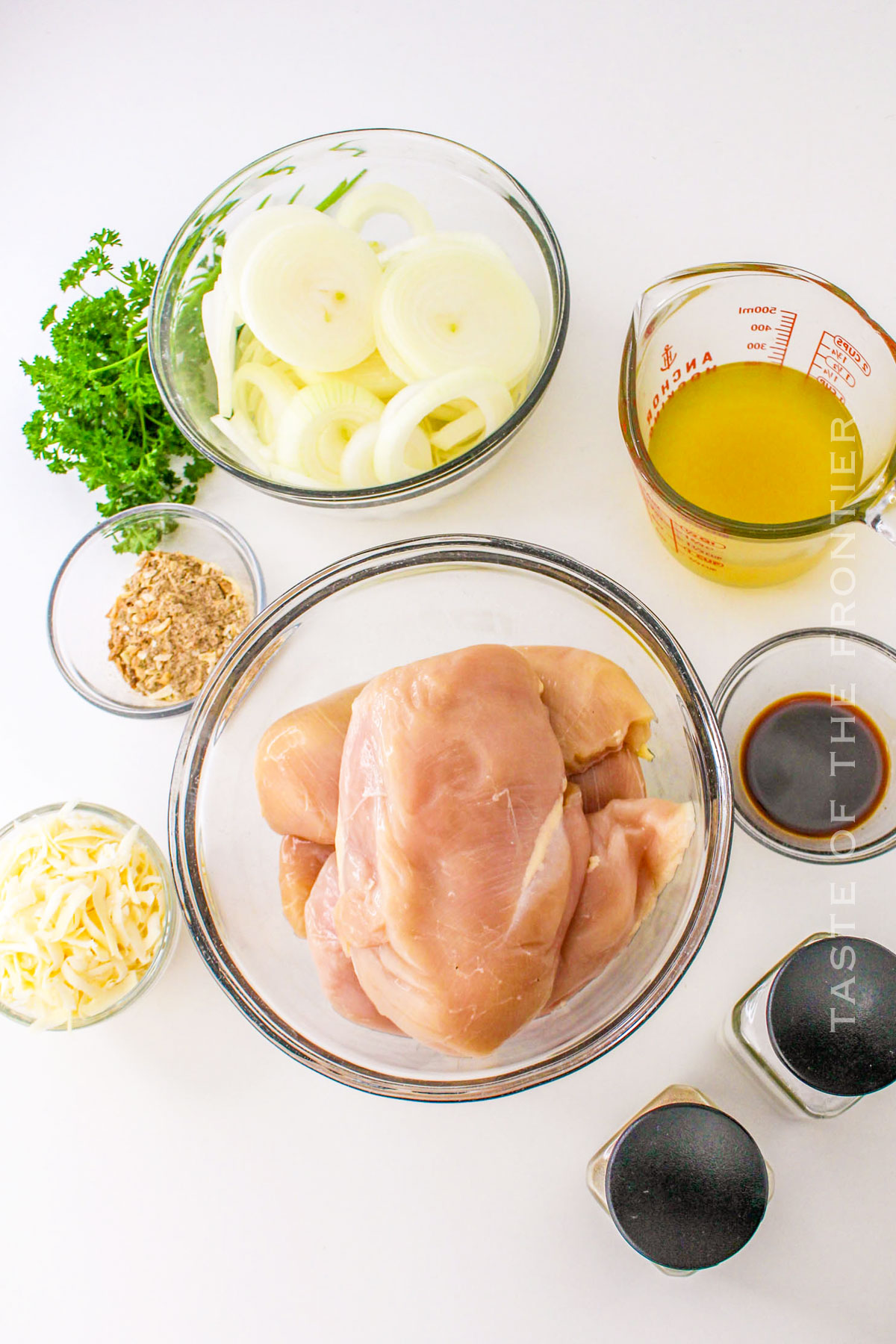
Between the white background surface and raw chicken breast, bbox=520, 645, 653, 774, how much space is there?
0.34 m

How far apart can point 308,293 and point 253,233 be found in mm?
113

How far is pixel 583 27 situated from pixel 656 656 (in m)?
1.05

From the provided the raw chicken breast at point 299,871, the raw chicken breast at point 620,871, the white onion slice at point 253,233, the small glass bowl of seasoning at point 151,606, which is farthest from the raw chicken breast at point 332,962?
the white onion slice at point 253,233

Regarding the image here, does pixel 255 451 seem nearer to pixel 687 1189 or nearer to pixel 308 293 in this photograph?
pixel 308 293

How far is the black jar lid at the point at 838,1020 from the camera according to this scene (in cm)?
109

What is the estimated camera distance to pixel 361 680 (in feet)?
4.09

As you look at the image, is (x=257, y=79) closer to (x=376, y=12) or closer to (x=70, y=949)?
(x=376, y=12)

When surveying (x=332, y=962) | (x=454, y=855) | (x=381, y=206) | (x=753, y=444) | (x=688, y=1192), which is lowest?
(x=688, y=1192)

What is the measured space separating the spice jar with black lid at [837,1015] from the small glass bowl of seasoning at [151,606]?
32.8 inches

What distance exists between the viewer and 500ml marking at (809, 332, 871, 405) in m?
1.23

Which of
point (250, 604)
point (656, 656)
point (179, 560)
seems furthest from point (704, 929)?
point (179, 560)

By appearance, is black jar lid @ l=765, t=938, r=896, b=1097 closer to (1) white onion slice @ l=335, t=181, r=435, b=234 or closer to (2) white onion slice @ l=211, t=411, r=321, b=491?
(2) white onion slice @ l=211, t=411, r=321, b=491

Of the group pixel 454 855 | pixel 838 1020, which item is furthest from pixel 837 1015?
pixel 454 855

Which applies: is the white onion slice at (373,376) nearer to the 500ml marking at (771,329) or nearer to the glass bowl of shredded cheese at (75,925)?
the 500ml marking at (771,329)
